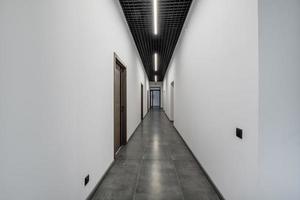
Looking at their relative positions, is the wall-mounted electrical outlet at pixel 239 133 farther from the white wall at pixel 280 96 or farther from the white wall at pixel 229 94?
the white wall at pixel 280 96

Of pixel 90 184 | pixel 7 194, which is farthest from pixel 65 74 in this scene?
pixel 90 184

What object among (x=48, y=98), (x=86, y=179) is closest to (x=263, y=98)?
(x=48, y=98)

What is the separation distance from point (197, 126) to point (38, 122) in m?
2.75

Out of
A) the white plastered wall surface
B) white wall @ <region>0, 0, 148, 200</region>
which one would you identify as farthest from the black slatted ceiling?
the white plastered wall surface

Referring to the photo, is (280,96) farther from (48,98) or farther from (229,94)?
(48,98)

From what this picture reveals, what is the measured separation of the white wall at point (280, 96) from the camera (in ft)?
4.11

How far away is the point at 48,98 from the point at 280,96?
1.90m

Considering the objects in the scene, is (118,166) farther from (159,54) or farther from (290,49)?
(159,54)

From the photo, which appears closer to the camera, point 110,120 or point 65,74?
point 65,74

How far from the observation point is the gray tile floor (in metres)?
2.10

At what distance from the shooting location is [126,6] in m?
3.56

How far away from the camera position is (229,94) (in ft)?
5.90

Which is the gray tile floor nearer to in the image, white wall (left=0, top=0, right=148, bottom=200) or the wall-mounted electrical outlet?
white wall (left=0, top=0, right=148, bottom=200)

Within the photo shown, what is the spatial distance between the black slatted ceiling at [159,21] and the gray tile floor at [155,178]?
3409 millimetres
